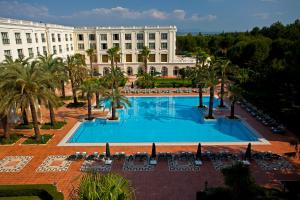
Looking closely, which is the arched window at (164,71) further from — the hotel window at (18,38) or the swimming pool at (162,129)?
the hotel window at (18,38)

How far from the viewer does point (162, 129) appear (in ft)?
91.3

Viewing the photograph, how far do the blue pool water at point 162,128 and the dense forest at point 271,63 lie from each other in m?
5.23

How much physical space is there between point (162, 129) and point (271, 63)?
18.6m

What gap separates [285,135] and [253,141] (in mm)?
3793

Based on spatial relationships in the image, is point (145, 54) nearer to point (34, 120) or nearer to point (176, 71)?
point (176, 71)

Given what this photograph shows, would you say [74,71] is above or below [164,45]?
below

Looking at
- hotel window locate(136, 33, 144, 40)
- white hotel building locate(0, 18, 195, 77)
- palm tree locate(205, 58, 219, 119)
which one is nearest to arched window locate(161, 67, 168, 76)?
white hotel building locate(0, 18, 195, 77)

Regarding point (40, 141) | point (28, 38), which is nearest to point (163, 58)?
point (28, 38)

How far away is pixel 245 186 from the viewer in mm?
10852

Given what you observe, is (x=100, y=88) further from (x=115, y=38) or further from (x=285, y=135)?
(x=115, y=38)

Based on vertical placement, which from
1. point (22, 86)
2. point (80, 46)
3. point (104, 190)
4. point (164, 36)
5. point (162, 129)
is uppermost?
point (164, 36)

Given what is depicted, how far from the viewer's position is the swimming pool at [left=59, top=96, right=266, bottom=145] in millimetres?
24906

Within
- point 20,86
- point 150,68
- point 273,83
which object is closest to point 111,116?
point 20,86

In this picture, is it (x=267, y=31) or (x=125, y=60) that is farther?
(x=267, y=31)
